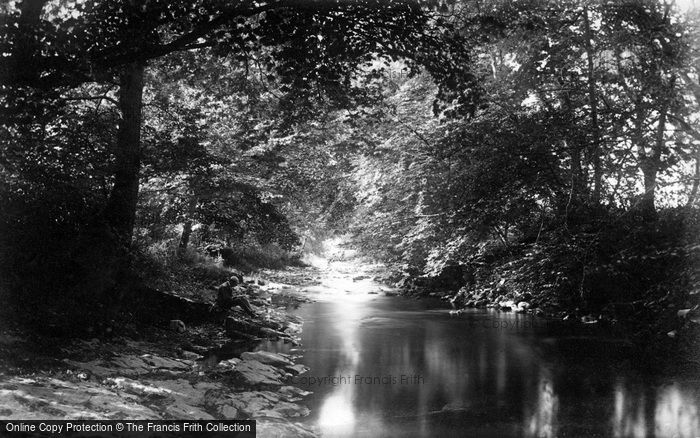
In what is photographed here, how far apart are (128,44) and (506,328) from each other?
10947 mm

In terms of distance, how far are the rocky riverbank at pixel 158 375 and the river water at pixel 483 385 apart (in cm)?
60

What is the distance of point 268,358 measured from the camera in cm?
904

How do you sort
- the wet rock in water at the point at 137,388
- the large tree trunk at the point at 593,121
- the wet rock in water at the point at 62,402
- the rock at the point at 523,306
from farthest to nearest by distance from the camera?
the rock at the point at 523,306, the large tree trunk at the point at 593,121, the wet rock in water at the point at 137,388, the wet rock in water at the point at 62,402

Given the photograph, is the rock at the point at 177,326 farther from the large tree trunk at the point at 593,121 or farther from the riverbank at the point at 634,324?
the large tree trunk at the point at 593,121

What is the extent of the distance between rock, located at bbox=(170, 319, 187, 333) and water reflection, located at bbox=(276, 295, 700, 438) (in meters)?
2.75

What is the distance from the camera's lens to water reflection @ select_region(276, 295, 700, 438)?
19.9 ft

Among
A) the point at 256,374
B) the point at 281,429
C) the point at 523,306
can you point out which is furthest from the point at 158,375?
the point at 523,306

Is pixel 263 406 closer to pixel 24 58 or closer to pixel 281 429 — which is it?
pixel 281 429

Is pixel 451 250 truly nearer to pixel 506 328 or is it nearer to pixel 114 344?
pixel 506 328

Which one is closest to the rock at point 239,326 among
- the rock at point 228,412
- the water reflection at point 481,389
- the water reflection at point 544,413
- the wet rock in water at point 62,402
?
the water reflection at point 481,389

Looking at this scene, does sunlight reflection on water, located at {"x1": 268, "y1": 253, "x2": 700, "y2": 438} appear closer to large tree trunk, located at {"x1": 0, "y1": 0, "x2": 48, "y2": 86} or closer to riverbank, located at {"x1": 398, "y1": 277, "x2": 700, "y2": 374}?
riverbank, located at {"x1": 398, "y1": 277, "x2": 700, "y2": 374}

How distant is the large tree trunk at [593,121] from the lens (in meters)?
10.7

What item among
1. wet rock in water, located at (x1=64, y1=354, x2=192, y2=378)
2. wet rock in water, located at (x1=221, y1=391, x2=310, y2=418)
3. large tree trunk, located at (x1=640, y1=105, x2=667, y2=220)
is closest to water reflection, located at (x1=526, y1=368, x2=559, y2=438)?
wet rock in water, located at (x1=221, y1=391, x2=310, y2=418)

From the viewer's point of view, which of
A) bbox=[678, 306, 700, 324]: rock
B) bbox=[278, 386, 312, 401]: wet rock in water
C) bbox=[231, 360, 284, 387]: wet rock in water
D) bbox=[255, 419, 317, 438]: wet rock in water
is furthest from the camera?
bbox=[678, 306, 700, 324]: rock
